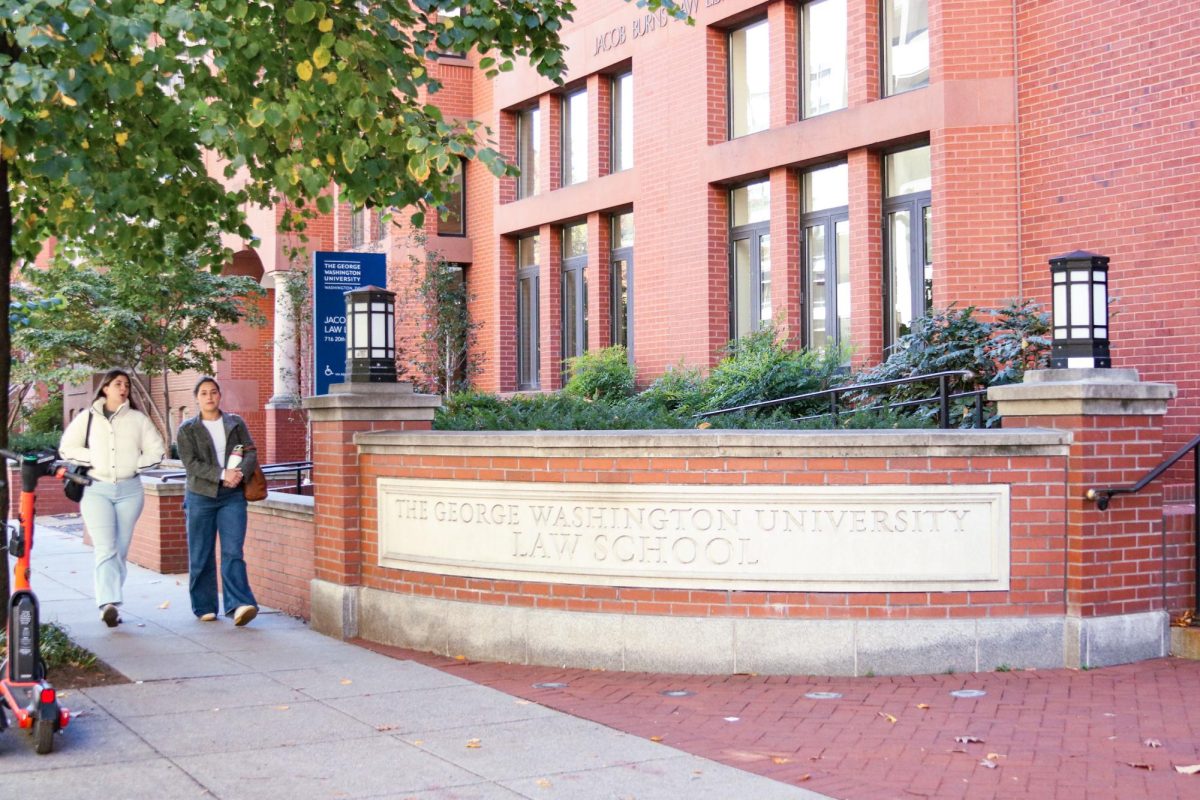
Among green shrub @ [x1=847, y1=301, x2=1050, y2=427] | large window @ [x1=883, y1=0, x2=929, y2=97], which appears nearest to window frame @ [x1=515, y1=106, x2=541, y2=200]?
large window @ [x1=883, y1=0, x2=929, y2=97]

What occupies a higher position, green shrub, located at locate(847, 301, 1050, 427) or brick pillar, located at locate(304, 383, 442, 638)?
green shrub, located at locate(847, 301, 1050, 427)

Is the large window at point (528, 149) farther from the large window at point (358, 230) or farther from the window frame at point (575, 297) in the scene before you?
the large window at point (358, 230)

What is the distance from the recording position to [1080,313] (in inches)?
320

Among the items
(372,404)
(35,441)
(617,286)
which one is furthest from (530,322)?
(35,441)

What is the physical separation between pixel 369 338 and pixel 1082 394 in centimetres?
494

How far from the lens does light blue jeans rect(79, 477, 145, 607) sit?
9.77 metres

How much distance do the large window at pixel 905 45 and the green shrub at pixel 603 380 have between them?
17.1ft

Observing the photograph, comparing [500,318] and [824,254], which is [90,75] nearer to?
[824,254]

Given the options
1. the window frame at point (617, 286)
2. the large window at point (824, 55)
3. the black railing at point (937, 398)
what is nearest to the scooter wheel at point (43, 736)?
the black railing at point (937, 398)

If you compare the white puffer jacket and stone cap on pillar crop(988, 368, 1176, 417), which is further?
the white puffer jacket

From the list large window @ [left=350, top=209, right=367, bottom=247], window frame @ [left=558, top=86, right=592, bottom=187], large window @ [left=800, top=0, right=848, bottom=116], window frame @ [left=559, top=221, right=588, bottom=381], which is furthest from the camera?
large window @ [left=350, top=209, right=367, bottom=247]

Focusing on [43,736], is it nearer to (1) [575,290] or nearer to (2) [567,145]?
(1) [575,290]

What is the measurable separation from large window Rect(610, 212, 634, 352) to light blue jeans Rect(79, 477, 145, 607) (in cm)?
1023

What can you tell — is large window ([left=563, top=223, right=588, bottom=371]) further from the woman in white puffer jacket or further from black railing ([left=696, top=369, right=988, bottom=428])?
the woman in white puffer jacket
